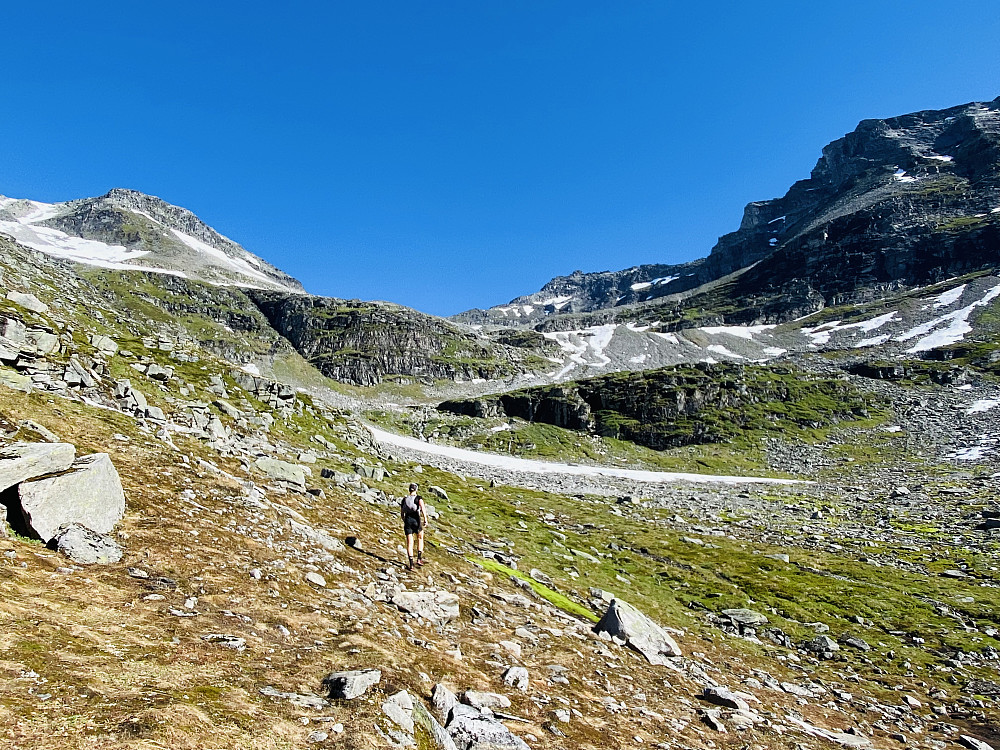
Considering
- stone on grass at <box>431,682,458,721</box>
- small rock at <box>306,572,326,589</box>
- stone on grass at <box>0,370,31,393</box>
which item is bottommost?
stone on grass at <box>431,682,458,721</box>

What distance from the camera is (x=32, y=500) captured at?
9.73 m

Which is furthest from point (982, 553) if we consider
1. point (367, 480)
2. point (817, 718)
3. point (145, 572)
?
point (145, 572)

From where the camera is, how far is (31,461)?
10234 mm

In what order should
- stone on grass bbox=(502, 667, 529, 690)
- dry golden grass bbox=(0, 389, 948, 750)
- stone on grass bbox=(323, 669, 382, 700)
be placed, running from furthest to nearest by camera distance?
stone on grass bbox=(502, 667, 529, 690) < stone on grass bbox=(323, 669, 382, 700) < dry golden grass bbox=(0, 389, 948, 750)

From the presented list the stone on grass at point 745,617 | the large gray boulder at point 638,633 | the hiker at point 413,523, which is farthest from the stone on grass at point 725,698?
the stone on grass at point 745,617

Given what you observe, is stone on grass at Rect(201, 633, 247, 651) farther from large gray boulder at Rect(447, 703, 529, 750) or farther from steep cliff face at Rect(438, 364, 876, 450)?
steep cliff face at Rect(438, 364, 876, 450)

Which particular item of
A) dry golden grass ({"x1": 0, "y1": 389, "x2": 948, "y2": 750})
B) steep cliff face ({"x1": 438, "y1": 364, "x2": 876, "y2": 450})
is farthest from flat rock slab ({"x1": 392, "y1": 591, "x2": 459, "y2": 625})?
steep cliff face ({"x1": 438, "y1": 364, "x2": 876, "y2": 450})

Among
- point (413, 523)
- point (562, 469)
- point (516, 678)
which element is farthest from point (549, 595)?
point (562, 469)

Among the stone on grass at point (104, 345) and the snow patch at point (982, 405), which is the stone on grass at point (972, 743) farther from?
the snow patch at point (982, 405)

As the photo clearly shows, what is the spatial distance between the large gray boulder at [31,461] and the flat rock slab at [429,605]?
789 centimetres

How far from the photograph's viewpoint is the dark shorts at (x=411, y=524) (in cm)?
1548

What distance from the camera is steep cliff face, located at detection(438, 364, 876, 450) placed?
107562 millimetres

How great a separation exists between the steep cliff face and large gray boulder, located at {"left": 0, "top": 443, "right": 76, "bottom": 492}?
340 ft

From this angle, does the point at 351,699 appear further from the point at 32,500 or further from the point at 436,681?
the point at 32,500
